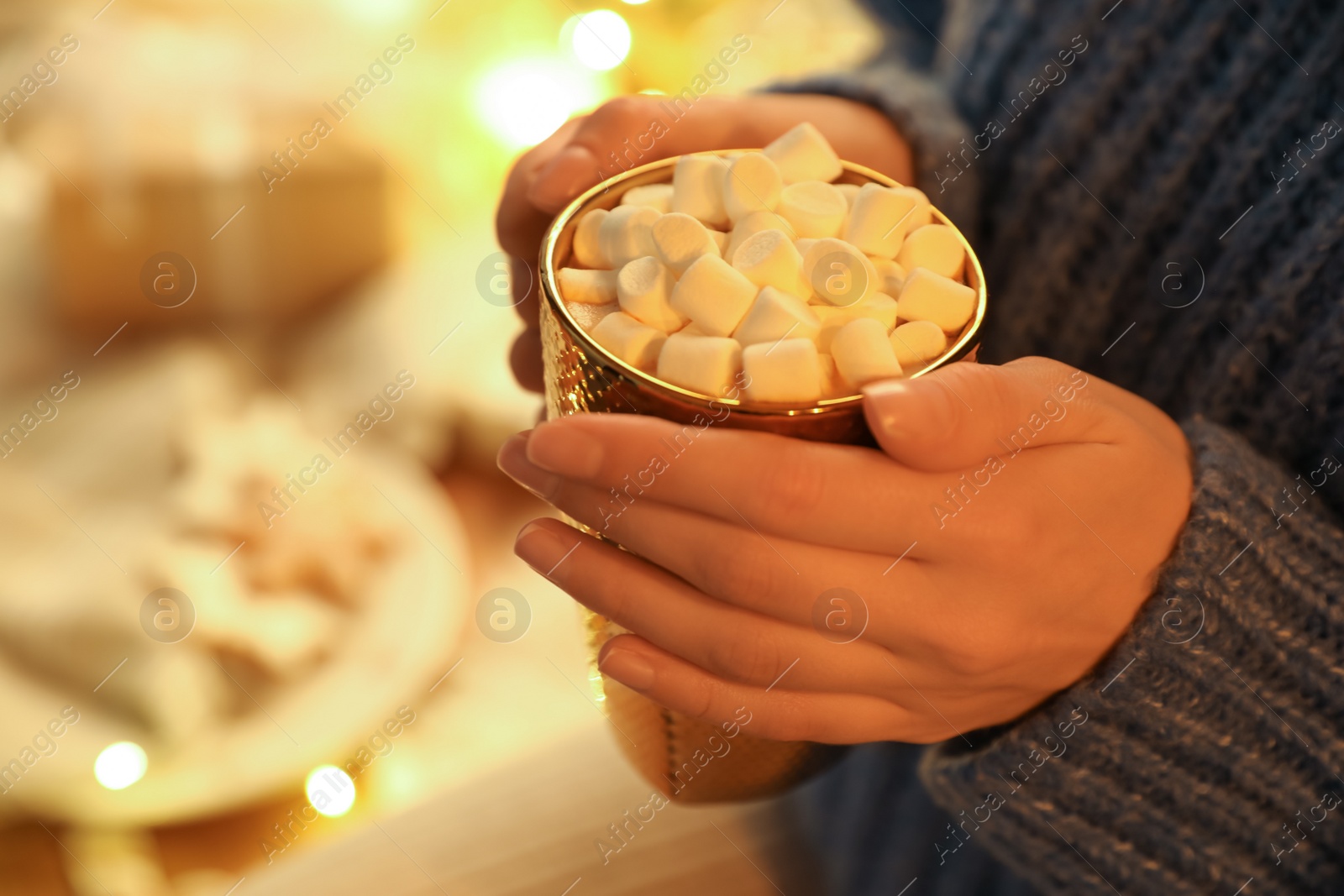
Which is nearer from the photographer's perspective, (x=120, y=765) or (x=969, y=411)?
(x=969, y=411)

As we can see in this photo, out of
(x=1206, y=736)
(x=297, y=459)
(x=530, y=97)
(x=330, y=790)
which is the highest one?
(x=1206, y=736)

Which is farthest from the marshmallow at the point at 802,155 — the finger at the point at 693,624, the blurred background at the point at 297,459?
the blurred background at the point at 297,459

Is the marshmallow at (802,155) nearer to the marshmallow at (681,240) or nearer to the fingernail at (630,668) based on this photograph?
the marshmallow at (681,240)

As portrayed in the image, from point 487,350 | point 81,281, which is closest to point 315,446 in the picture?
point 487,350

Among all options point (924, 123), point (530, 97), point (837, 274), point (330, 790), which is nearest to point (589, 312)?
point (837, 274)

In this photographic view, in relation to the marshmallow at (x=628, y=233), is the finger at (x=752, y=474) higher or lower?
lower

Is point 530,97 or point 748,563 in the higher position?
point 748,563

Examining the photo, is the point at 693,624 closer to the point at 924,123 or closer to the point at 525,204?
the point at 525,204
